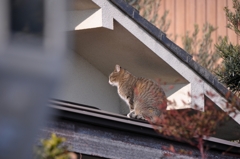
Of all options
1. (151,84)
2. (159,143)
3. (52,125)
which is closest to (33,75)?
(52,125)

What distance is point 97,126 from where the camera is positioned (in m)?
4.77

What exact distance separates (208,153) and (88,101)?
97.1 inches

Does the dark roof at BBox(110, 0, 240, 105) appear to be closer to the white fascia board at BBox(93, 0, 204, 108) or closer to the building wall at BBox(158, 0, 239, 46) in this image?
the white fascia board at BBox(93, 0, 204, 108)

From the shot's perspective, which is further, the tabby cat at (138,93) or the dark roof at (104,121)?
the tabby cat at (138,93)

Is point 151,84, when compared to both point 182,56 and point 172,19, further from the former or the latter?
point 172,19

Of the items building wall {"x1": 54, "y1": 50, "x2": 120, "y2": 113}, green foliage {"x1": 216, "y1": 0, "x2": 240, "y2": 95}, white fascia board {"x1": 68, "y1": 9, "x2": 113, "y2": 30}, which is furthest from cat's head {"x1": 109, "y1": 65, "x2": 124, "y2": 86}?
→ green foliage {"x1": 216, "y1": 0, "x2": 240, "y2": 95}

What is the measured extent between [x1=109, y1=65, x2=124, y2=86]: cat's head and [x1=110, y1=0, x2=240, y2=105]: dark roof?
2.59 ft

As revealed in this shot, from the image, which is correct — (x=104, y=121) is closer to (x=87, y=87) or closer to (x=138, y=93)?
(x=138, y=93)

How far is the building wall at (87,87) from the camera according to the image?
7.43m

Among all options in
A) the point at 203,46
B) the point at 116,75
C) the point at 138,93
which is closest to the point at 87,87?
the point at 116,75

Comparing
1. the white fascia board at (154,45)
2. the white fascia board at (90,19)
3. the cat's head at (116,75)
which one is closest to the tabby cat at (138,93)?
the cat's head at (116,75)

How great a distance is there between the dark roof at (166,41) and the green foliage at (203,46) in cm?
832

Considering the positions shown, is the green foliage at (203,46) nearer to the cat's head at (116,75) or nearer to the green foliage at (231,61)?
the green foliage at (231,61)

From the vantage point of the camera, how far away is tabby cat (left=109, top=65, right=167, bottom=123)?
720 cm
